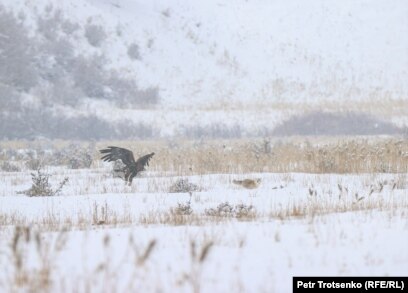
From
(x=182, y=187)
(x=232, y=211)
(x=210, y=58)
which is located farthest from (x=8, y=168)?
(x=210, y=58)

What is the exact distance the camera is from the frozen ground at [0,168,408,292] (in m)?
4.90

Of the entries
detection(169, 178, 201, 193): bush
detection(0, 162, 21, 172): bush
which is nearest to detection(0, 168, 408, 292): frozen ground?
detection(169, 178, 201, 193): bush

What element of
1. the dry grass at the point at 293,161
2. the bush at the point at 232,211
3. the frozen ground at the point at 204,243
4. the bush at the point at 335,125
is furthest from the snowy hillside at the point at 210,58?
the bush at the point at 232,211

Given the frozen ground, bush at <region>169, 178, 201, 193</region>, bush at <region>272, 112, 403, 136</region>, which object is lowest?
the frozen ground

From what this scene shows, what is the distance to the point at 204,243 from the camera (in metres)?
5.90

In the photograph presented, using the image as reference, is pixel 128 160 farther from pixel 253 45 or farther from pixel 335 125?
pixel 253 45

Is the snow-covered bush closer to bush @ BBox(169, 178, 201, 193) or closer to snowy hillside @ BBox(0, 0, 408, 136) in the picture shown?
snowy hillside @ BBox(0, 0, 408, 136)

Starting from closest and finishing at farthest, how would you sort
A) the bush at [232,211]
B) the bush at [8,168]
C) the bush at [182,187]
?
the bush at [232,211] → the bush at [182,187] → the bush at [8,168]

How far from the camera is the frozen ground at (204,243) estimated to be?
4898 mm

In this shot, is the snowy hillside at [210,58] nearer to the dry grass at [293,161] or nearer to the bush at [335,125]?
the bush at [335,125]

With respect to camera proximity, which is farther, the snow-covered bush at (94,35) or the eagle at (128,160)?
the snow-covered bush at (94,35)

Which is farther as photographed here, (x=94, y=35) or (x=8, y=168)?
(x=94, y=35)

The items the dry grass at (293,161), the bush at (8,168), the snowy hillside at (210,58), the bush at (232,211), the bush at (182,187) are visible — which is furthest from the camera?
the snowy hillside at (210,58)

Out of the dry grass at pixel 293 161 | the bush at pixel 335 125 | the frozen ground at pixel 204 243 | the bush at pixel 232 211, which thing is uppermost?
the bush at pixel 335 125
